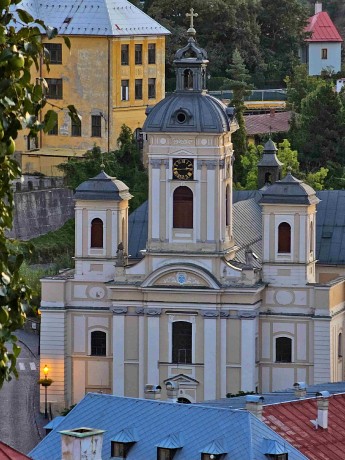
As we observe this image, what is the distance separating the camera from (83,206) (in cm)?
7431

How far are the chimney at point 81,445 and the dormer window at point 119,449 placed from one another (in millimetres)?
5966

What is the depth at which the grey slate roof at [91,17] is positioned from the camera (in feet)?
337

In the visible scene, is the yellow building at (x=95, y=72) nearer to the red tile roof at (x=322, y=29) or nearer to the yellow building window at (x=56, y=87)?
the yellow building window at (x=56, y=87)

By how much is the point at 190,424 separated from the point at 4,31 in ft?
104

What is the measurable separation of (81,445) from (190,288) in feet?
98.0

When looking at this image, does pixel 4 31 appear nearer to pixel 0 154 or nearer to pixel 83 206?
pixel 0 154

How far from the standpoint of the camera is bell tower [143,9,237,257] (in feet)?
237

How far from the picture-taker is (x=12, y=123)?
20656mm

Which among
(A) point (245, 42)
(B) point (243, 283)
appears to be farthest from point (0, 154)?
(A) point (245, 42)

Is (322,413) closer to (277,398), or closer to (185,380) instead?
(277,398)

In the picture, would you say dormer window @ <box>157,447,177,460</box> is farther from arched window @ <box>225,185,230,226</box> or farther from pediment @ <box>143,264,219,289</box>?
arched window @ <box>225,185,230,226</box>

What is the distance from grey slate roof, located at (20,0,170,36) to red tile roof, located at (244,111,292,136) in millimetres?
7451

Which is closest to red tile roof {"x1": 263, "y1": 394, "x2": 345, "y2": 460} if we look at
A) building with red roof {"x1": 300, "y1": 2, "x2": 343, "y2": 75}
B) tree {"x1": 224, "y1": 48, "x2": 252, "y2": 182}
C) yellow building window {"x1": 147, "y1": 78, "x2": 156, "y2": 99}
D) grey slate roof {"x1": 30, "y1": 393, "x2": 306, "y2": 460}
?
grey slate roof {"x1": 30, "y1": 393, "x2": 306, "y2": 460}

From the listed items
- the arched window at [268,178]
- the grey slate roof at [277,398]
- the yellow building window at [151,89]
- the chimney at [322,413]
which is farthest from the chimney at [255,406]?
the yellow building window at [151,89]
